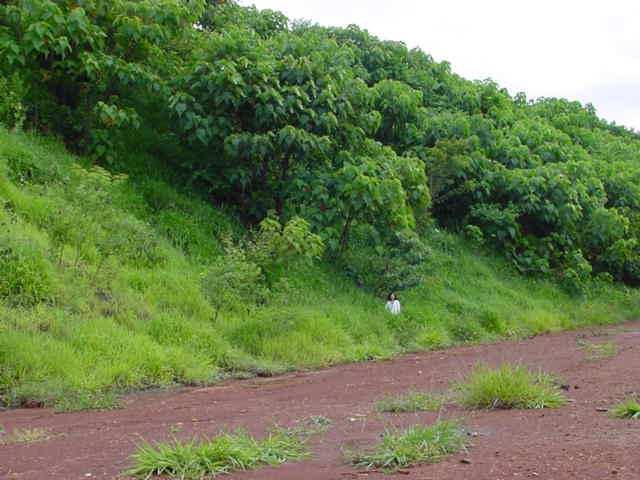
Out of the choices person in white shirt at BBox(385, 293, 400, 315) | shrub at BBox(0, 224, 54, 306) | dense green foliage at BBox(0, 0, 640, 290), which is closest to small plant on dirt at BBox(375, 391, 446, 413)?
shrub at BBox(0, 224, 54, 306)

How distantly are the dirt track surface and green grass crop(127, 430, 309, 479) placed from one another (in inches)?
5.2

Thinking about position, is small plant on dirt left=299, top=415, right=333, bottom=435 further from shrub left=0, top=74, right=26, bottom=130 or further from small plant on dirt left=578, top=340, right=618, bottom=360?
shrub left=0, top=74, right=26, bottom=130

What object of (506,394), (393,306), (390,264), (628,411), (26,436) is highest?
(628,411)

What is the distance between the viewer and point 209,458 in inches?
178

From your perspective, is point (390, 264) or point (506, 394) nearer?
point (506, 394)

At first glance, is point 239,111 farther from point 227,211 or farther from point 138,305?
point 138,305

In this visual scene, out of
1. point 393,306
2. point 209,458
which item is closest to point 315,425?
point 209,458

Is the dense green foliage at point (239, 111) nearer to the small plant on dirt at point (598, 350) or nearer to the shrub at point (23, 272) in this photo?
the small plant on dirt at point (598, 350)

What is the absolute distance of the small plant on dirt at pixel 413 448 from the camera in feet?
14.9

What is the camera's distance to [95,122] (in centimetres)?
1431

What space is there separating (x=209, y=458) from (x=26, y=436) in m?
2.29

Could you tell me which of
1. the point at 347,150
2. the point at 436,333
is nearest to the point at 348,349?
the point at 436,333

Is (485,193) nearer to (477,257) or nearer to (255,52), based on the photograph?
(477,257)

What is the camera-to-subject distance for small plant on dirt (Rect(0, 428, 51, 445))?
6008mm
